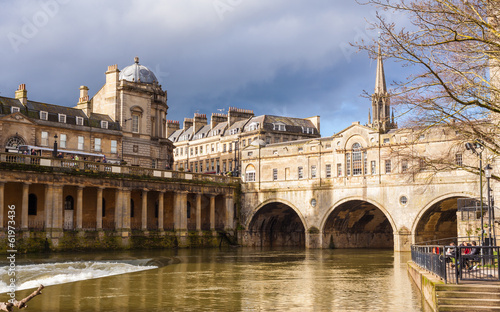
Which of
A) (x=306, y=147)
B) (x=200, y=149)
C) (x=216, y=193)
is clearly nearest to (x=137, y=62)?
(x=216, y=193)

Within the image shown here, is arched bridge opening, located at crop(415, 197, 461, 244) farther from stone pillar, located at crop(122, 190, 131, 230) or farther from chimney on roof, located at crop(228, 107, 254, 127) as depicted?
chimney on roof, located at crop(228, 107, 254, 127)

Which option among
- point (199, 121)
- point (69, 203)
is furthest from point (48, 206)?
point (199, 121)

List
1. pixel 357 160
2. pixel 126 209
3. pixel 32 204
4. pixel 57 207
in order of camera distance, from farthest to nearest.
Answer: pixel 357 160 < pixel 126 209 < pixel 32 204 < pixel 57 207

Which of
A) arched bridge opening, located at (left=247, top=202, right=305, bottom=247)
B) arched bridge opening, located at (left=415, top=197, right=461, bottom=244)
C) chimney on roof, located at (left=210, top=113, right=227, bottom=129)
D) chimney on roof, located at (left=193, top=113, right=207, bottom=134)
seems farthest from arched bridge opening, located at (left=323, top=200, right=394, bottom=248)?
chimney on roof, located at (left=193, top=113, right=207, bottom=134)

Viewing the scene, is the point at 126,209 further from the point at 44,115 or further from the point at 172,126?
the point at 172,126

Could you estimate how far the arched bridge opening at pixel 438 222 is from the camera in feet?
161

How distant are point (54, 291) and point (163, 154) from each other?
4380 centimetres

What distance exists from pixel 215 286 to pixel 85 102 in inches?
1648

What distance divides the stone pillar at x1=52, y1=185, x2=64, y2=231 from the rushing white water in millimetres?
13264

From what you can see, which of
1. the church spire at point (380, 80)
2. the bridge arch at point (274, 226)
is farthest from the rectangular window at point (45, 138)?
the church spire at point (380, 80)

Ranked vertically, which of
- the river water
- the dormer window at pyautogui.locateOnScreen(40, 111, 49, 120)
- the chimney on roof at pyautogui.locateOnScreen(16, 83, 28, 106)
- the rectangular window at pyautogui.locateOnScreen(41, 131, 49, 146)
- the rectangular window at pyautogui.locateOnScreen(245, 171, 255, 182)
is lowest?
the river water

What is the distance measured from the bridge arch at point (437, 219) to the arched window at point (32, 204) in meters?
30.4

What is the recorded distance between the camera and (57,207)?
1734 inches

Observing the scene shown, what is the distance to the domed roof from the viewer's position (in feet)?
206
